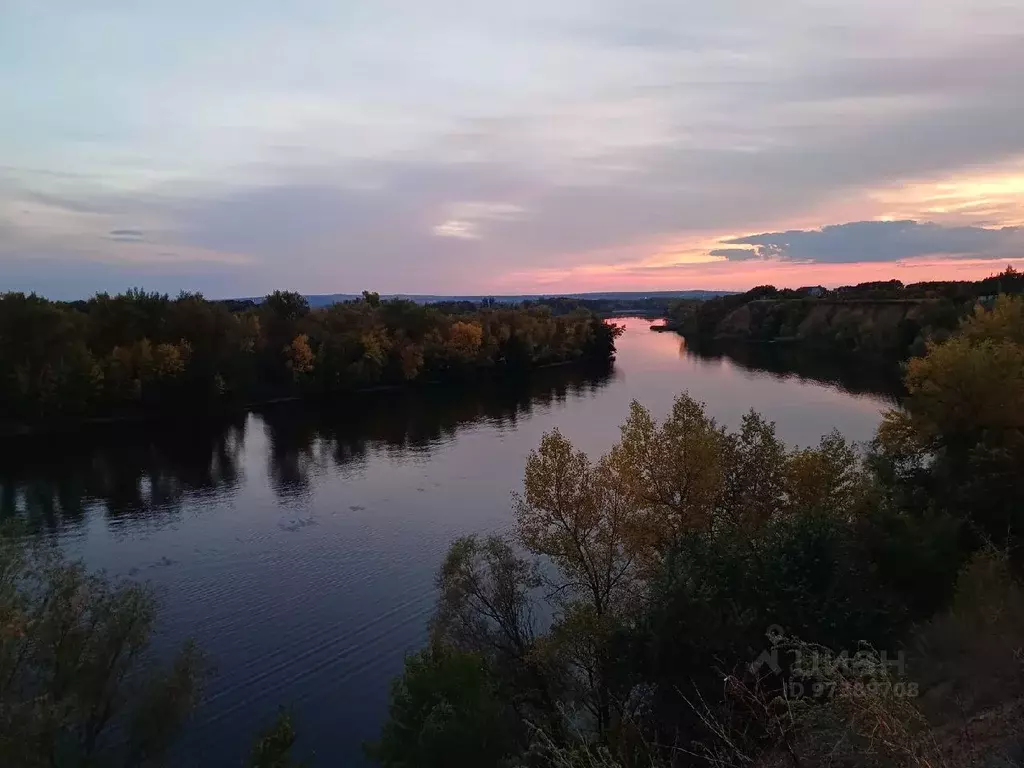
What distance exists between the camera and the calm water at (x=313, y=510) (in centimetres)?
1462

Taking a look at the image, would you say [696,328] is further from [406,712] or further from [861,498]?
[406,712]

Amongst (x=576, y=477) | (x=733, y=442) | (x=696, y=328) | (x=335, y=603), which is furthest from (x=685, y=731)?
(x=696, y=328)

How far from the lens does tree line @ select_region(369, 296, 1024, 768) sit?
8.78 meters

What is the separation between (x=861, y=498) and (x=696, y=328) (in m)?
89.0

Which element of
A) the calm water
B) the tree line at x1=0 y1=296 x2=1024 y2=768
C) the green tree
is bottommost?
the calm water

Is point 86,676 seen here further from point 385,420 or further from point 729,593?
point 385,420

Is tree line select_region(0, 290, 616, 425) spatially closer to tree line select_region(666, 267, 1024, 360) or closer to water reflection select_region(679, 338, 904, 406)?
water reflection select_region(679, 338, 904, 406)

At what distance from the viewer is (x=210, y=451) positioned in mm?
34062

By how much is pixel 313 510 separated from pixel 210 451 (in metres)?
11.6

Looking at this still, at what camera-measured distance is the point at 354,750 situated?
1259 cm

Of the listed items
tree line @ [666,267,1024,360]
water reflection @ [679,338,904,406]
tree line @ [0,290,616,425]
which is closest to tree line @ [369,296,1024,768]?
water reflection @ [679,338,904,406]

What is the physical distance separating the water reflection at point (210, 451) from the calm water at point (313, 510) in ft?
0.42

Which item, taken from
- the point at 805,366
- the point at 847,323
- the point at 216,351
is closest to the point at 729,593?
the point at 216,351

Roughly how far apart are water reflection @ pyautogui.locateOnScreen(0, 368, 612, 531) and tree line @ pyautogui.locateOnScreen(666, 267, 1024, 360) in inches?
1013
